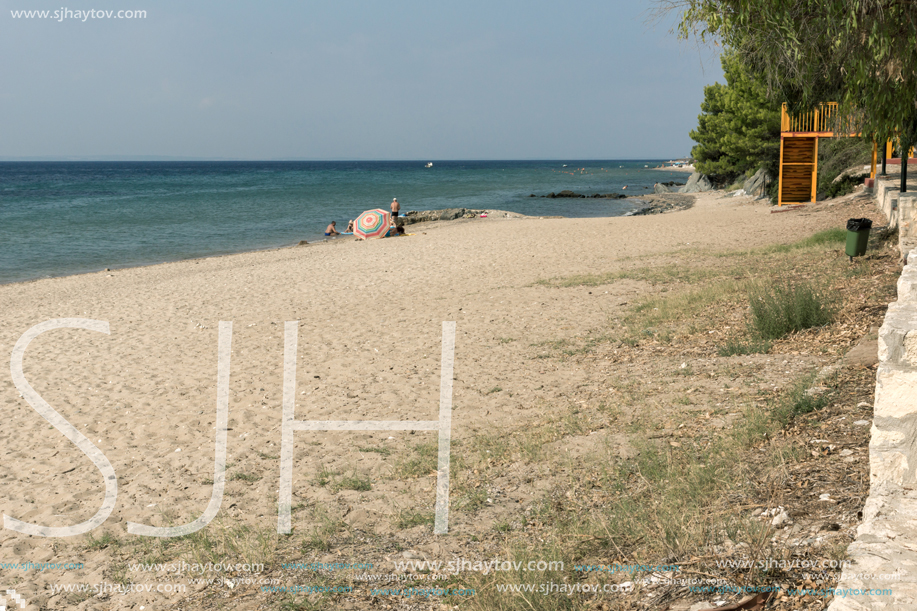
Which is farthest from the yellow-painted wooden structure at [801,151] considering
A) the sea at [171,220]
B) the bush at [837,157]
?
the sea at [171,220]

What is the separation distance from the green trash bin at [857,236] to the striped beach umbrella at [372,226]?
17.4 metres

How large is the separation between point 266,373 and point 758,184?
30.4m

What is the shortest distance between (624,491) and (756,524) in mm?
1097

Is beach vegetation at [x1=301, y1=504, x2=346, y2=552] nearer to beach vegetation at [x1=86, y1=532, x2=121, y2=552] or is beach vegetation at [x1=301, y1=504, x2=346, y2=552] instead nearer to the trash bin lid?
beach vegetation at [x1=86, y1=532, x2=121, y2=552]

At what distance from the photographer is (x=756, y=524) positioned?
3.16m

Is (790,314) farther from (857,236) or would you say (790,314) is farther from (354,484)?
(354,484)

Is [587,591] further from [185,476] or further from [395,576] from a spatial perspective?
[185,476]

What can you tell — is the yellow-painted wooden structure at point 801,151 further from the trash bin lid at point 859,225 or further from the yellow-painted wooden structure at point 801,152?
the trash bin lid at point 859,225

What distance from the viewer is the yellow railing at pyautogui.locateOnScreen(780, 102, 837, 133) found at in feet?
68.6

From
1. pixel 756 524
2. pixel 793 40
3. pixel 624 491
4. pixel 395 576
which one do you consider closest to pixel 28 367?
pixel 395 576

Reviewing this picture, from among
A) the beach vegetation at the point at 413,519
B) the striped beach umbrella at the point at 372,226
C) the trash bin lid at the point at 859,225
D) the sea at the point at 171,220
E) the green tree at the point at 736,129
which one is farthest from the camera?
the green tree at the point at 736,129

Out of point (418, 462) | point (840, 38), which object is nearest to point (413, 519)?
point (418, 462)

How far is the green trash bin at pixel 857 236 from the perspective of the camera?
9961 mm

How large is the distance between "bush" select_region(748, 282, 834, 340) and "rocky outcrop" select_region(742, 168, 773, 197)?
2618cm
